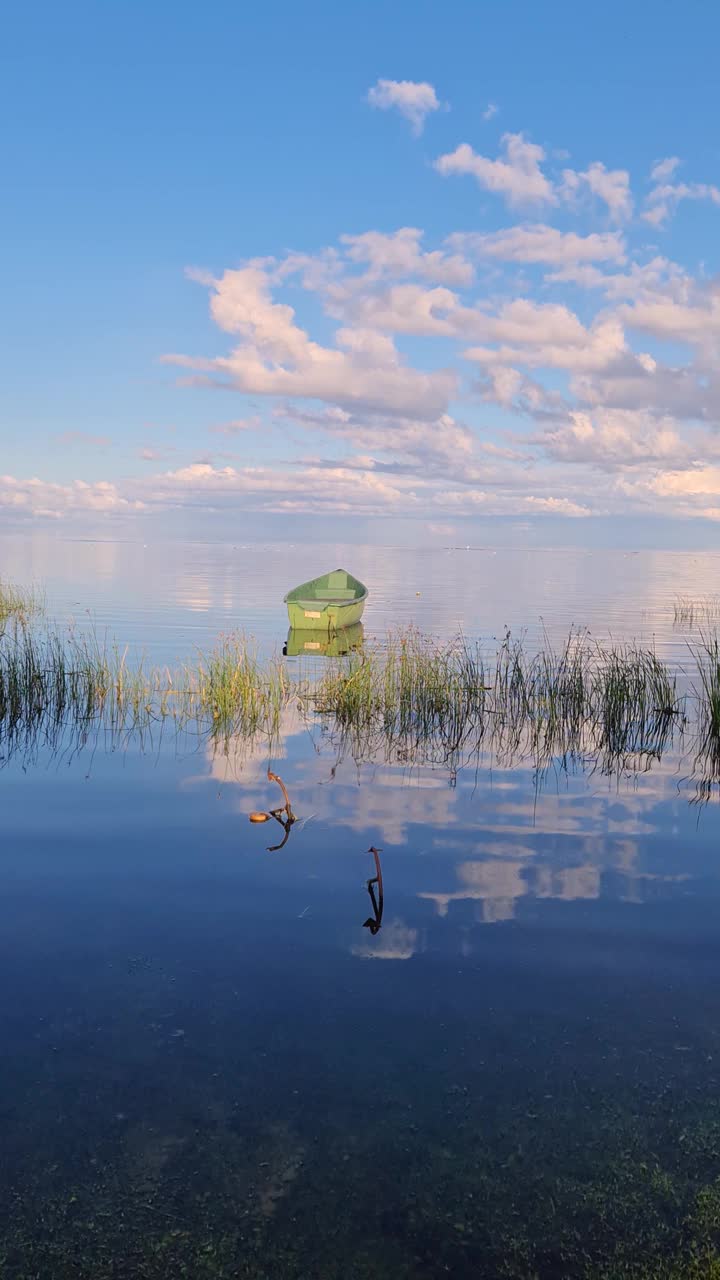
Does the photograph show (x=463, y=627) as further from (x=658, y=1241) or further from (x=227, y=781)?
(x=658, y=1241)

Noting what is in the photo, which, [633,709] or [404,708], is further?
[633,709]

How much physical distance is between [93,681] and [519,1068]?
13.0 metres

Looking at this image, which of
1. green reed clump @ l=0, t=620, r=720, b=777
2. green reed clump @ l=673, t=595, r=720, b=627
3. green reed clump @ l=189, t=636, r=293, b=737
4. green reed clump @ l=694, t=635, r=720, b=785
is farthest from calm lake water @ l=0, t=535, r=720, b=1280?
green reed clump @ l=673, t=595, r=720, b=627

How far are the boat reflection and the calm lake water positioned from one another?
1657 centimetres

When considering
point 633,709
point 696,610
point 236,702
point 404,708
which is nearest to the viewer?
point 404,708

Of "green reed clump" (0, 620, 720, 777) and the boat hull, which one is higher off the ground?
the boat hull

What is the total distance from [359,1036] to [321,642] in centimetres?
2444

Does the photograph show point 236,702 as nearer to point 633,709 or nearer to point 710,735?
point 633,709

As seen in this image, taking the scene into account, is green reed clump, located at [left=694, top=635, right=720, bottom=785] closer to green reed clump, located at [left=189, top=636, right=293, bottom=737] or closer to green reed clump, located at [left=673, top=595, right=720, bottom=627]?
green reed clump, located at [left=189, top=636, right=293, bottom=737]

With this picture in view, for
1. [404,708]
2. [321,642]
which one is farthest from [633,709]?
[321,642]

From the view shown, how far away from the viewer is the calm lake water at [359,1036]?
13.6ft

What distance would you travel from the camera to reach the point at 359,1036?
5.84m

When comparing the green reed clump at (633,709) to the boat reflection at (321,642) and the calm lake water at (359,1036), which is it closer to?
the calm lake water at (359,1036)

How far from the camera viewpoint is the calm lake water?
413 centimetres
